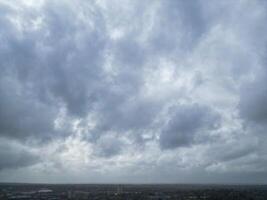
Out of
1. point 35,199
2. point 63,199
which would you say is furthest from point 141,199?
point 35,199

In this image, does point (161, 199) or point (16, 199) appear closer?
point (16, 199)

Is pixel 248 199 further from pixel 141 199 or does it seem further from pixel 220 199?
pixel 141 199

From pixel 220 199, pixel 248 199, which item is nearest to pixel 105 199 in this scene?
pixel 220 199

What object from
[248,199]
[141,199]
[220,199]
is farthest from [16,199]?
[248,199]

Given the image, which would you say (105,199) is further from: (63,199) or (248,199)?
(248,199)

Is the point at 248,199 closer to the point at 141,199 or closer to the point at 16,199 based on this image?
the point at 141,199

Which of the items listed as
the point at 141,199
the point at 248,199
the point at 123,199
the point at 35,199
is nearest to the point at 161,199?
the point at 141,199
